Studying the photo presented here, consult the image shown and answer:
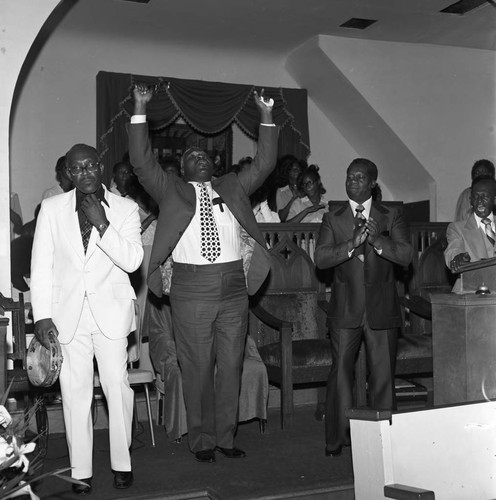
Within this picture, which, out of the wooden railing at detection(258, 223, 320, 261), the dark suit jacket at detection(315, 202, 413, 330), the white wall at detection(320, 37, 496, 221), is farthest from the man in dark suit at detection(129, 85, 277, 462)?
the white wall at detection(320, 37, 496, 221)

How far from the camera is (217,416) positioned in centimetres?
463

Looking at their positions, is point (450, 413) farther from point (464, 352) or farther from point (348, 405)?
point (348, 405)

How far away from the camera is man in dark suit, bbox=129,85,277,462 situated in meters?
4.47

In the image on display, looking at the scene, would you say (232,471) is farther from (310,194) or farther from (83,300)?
(310,194)

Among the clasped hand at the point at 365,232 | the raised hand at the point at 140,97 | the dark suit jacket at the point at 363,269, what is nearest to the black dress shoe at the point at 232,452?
the dark suit jacket at the point at 363,269

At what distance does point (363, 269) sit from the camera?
14.9 feet

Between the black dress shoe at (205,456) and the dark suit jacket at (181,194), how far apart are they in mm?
931

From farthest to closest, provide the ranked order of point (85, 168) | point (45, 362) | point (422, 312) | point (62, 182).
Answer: point (62, 182)
point (422, 312)
point (85, 168)
point (45, 362)

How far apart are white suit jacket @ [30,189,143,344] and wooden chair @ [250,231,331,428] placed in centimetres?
178

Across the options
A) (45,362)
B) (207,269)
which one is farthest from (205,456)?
(45,362)

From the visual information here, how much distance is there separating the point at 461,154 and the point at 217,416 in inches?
237

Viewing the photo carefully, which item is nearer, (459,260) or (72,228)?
(72,228)

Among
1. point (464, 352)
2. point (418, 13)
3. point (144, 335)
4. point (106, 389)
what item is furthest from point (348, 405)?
point (418, 13)

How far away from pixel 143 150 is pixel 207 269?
738mm
